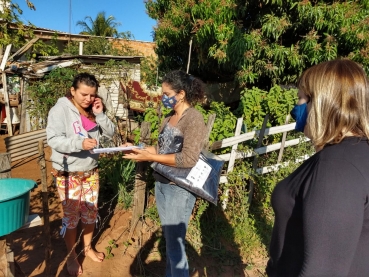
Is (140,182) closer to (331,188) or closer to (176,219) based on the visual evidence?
(176,219)

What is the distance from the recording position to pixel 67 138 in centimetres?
231

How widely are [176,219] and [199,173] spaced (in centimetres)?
37

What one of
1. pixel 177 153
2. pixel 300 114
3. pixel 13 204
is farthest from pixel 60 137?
pixel 300 114

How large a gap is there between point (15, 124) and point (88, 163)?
7.13 m

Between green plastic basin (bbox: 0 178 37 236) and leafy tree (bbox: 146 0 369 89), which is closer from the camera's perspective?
green plastic basin (bbox: 0 178 37 236)

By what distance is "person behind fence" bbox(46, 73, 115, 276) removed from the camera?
2.34 m

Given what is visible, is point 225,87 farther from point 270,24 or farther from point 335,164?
point 335,164

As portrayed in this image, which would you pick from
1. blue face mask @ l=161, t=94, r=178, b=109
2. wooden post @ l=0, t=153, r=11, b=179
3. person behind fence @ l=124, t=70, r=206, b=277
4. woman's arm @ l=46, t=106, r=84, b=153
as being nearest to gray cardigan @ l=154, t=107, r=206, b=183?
person behind fence @ l=124, t=70, r=206, b=277

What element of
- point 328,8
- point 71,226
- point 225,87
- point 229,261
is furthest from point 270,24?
point 71,226

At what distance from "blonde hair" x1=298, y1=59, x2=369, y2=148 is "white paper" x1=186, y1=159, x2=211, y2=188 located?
1134mm

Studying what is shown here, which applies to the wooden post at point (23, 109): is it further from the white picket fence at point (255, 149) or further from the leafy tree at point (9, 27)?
the white picket fence at point (255, 149)

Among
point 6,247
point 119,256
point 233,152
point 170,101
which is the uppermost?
point 170,101

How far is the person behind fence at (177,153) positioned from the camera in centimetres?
202

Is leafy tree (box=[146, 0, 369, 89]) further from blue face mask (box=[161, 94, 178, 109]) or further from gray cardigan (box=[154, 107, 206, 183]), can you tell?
gray cardigan (box=[154, 107, 206, 183])
